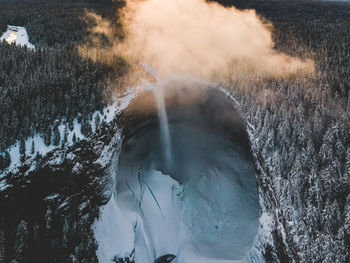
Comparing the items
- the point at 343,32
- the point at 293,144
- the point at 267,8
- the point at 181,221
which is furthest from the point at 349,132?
the point at 267,8

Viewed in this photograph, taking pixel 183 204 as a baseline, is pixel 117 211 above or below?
above

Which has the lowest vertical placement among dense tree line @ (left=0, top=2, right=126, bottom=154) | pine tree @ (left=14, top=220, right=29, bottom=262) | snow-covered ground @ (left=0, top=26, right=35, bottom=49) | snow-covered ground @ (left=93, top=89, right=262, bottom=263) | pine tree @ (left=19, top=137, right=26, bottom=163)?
snow-covered ground @ (left=93, top=89, right=262, bottom=263)

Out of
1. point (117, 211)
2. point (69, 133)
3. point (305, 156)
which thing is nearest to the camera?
point (305, 156)

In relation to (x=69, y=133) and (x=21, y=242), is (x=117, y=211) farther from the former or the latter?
(x=69, y=133)

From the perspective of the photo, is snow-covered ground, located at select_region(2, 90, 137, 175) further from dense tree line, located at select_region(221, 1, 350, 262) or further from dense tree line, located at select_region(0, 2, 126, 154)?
dense tree line, located at select_region(221, 1, 350, 262)

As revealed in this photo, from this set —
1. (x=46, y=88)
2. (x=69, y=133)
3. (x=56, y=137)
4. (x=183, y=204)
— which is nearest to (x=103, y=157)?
(x=69, y=133)

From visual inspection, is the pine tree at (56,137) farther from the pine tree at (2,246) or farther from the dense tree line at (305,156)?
the dense tree line at (305,156)

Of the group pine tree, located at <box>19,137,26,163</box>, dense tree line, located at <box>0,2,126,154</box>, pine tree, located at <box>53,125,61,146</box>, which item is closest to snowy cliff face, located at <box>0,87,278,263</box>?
pine tree, located at <box>19,137,26,163</box>
